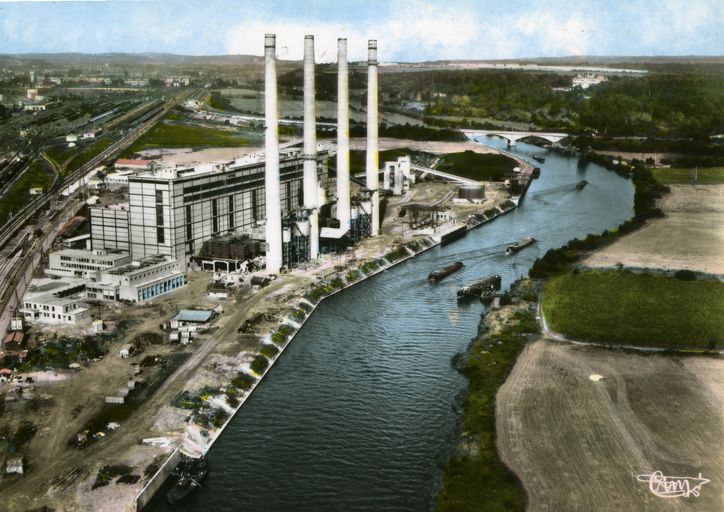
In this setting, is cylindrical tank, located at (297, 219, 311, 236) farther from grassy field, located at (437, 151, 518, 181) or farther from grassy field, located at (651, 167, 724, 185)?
grassy field, located at (651, 167, 724, 185)

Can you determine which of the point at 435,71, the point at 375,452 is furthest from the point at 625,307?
the point at 435,71

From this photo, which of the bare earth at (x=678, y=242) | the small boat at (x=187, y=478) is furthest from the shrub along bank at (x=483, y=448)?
the bare earth at (x=678, y=242)

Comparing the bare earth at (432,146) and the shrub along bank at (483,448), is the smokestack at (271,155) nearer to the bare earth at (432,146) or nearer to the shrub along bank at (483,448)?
the shrub along bank at (483,448)

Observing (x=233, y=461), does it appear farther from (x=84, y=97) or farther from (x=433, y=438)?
(x=84, y=97)

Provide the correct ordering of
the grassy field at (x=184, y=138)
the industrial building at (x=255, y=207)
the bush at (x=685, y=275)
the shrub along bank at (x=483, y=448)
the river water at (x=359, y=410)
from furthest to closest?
the grassy field at (x=184, y=138), the industrial building at (x=255, y=207), the bush at (x=685, y=275), the river water at (x=359, y=410), the shrub along bank at (x=483, y=448)

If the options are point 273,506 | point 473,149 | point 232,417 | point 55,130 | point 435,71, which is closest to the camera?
point 273,506

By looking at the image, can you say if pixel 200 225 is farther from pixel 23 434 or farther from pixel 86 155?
pixel 86 155
